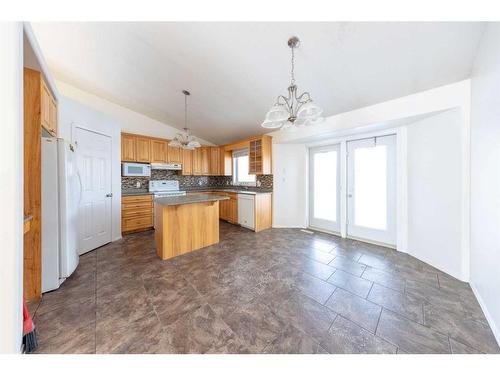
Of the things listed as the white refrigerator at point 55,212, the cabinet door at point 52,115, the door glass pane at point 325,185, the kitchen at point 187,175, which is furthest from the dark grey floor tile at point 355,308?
the cabinet door at point 52,115

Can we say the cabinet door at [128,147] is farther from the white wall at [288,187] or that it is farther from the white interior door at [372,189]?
the white interior door at [372,189]

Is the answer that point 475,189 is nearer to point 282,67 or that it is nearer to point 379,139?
point 379,139

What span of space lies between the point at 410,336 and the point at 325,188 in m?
2.92

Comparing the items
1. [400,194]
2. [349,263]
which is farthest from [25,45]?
[400,194]

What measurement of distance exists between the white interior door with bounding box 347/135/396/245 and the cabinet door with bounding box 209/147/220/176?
11.7 ft

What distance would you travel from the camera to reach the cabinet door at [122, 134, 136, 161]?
13.0 ft

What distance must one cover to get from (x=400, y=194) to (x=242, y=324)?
3.03 m

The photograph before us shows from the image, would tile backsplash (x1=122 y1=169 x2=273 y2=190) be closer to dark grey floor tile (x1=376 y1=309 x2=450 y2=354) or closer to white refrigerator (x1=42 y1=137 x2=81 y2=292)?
white refrigerator (x1=42 y1=137 x2=81 y2=292)

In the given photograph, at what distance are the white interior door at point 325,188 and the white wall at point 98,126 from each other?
4.12 m

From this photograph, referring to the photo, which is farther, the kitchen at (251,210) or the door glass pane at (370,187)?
the door glass pane at (370,187)

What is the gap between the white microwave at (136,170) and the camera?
12.8 ft

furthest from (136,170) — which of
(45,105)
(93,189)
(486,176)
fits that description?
(486,176)

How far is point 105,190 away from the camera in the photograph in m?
3.24

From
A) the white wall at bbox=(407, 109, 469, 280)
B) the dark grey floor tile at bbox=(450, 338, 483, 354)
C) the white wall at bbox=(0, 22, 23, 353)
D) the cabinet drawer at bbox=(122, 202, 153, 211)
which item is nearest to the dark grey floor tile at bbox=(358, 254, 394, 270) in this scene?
the white wall at bbox=(407, 109, 469, 280)
